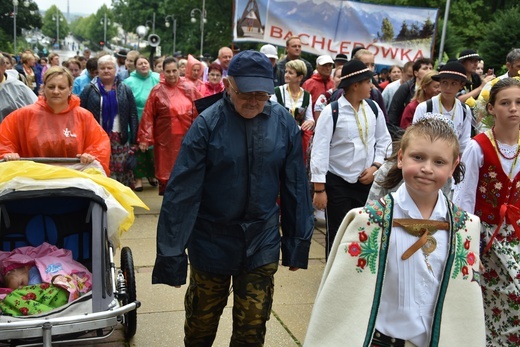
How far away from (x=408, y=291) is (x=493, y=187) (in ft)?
4.94

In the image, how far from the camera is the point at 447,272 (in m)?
2.56

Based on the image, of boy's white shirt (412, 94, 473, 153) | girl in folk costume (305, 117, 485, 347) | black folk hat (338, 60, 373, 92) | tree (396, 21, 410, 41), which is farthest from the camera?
tree (396, 21, 410, 41)

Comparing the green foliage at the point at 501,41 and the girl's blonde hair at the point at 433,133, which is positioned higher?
the green foliage at the point at 501,41

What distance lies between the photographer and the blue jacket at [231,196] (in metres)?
3.29

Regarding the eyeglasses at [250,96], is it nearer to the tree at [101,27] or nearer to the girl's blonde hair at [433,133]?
the girl's blonde hair at [433,133]

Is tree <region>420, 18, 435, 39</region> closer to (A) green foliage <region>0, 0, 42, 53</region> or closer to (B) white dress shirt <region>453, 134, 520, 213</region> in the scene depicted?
(B) white dress shirt <region>453, 134, 520, 213</region>

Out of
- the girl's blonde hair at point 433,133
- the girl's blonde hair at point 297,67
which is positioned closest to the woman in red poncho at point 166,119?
the girl's blonde hair at point 297,67

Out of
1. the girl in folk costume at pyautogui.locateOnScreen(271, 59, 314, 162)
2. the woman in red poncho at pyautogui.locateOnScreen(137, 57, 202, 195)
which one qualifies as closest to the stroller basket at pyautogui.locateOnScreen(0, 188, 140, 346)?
the girl in folk costume at pyautogui.locateOnScreen(271, 59, 314, 162)

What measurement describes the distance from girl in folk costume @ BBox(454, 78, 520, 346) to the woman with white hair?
540cm

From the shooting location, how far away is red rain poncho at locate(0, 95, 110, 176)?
5012 mm

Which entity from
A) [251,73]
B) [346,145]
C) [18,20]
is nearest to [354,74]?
[346,145]

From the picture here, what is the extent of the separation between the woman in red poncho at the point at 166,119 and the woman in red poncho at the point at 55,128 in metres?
3.22

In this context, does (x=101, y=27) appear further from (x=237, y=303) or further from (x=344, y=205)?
(x=237, y=303)

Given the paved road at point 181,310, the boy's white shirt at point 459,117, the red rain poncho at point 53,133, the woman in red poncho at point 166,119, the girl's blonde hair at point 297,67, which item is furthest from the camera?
the woman in red poncho at point 166,119
